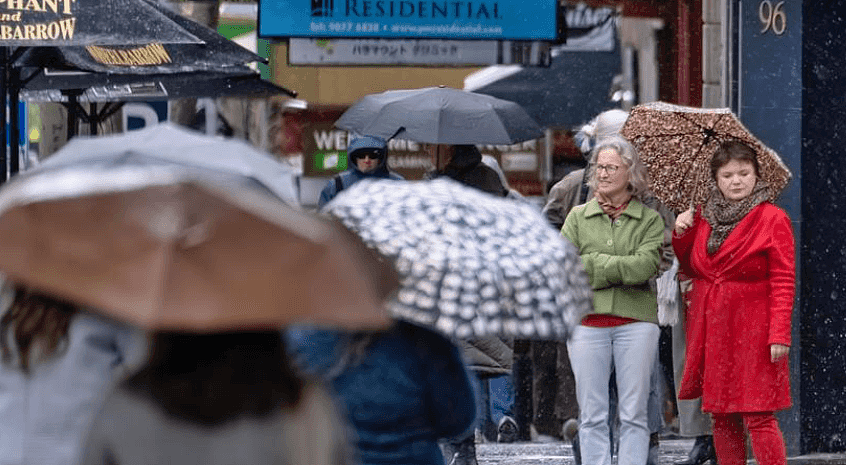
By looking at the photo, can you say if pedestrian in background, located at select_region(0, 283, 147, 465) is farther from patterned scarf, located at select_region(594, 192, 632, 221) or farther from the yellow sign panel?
the yellow sign panel

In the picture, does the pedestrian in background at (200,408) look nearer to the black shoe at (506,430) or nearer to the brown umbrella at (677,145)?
the brown umbrella at (677,145)

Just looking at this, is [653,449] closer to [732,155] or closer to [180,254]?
[732,155]

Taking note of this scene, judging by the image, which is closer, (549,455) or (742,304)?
(742,304)

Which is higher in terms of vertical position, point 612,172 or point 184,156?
point 184,156

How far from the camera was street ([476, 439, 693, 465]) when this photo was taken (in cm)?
972

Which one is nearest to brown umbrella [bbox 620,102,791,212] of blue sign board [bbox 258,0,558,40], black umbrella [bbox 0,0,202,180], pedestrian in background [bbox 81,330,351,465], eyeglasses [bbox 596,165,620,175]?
eyeglasses [bbox 596,165,620,175]

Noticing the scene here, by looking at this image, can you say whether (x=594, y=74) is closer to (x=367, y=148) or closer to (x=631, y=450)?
(x=367, y=148)

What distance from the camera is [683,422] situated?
952 cm

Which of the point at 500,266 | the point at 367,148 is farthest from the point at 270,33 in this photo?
the point at 500,266

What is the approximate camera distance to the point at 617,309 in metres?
8.02

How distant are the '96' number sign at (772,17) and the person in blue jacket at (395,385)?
20.2ft

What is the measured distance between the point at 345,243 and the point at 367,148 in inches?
301

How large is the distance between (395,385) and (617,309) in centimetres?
387

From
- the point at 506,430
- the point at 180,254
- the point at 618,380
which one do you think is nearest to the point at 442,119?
the point at 506,430
